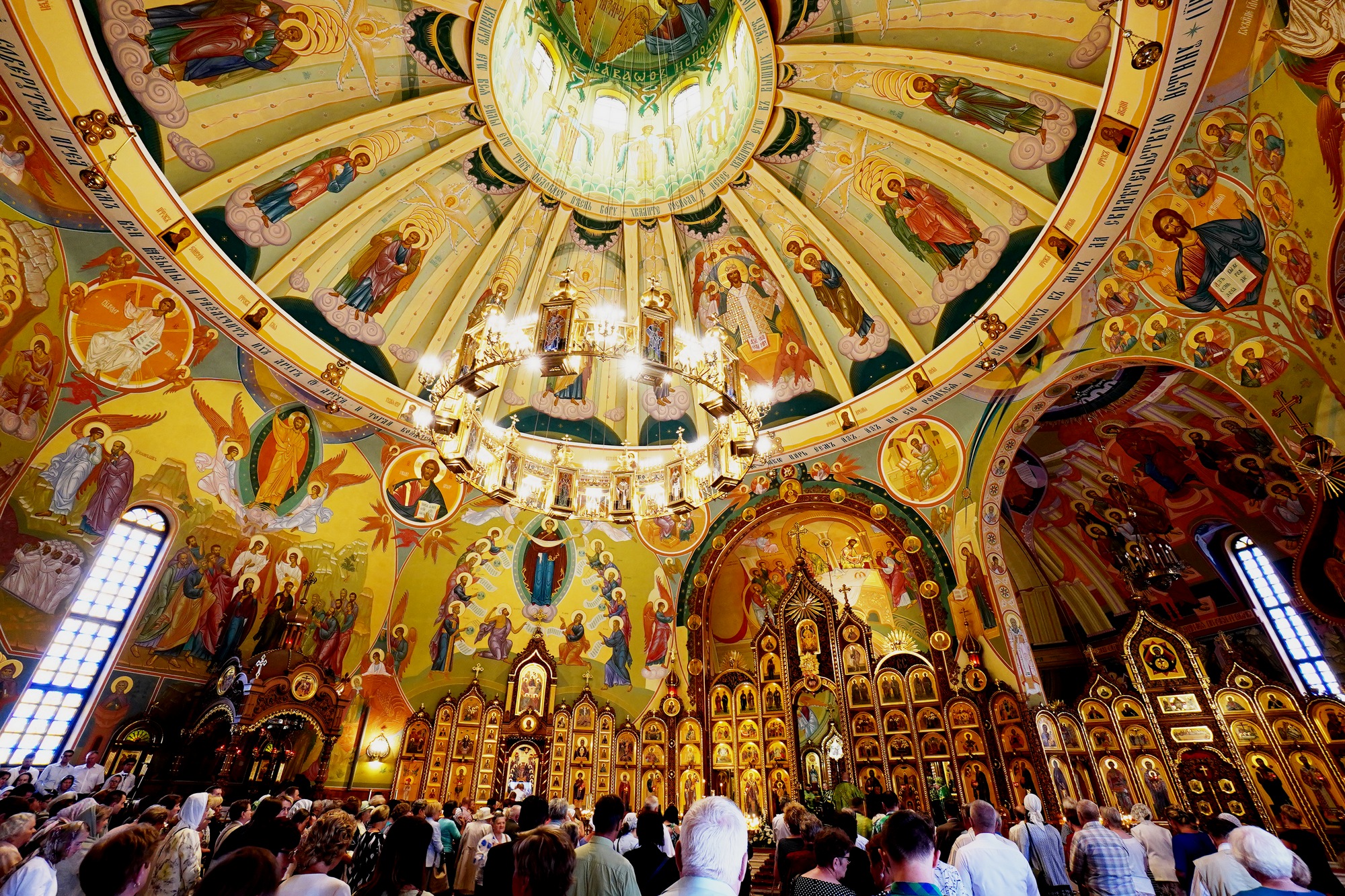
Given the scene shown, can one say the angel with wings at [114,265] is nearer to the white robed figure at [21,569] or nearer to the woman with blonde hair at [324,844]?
the white robed figure at [21,569]

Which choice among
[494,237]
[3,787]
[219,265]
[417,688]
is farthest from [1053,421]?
[3,787]

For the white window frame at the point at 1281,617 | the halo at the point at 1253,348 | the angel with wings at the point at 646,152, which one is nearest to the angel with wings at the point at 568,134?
the angel with wings at the point at 646,152

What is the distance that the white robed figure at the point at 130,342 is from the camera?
10445 millimetres

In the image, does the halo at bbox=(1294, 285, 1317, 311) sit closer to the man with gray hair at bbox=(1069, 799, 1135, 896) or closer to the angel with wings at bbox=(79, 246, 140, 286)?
the man with gray hair at bbox=(1069, 799, 1135, 896)

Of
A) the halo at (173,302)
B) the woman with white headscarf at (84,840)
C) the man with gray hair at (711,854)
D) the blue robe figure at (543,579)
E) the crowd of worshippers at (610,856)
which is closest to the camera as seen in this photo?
the man with gray hair at (711,854)

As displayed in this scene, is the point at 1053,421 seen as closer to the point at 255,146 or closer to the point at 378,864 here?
the point at 378,864

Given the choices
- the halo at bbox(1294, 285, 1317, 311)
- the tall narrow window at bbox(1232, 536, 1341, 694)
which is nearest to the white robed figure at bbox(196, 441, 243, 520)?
the halo at bbox(1294, 285, 1317, 311)

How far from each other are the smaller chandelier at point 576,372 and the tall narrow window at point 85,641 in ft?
25.0

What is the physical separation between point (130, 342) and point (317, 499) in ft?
15.7

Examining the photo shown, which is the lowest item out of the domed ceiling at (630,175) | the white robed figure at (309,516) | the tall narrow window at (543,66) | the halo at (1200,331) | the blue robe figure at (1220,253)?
the white robed figure at (309,516)

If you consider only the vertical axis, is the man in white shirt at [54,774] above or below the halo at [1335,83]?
below

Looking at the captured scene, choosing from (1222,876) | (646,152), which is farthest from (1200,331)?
(646,152)

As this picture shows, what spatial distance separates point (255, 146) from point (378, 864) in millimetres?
12512

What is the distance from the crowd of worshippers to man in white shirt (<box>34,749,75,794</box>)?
10.2ft
